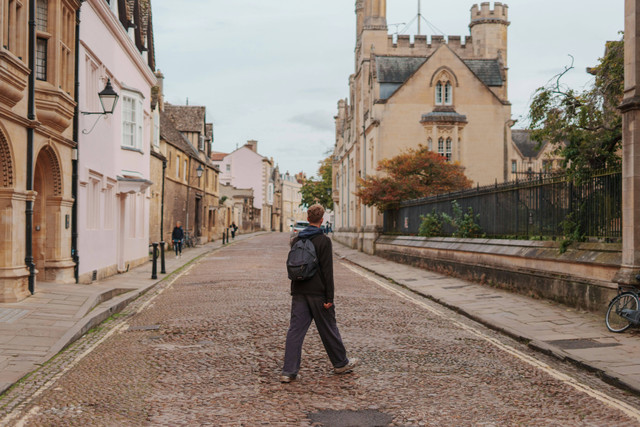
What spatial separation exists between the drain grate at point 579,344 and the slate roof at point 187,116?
42.1m

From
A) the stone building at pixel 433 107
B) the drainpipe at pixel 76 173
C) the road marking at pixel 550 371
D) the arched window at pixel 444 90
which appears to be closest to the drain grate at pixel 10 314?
the drainpipe at pixel 76 173

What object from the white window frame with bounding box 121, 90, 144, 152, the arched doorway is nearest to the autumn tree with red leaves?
the white window frame with bounding box 121, 90, 144, 152

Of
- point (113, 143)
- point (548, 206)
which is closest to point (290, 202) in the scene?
point (113, 143)

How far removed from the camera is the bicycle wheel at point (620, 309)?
9.50 metres

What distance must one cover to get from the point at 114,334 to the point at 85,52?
9583mm

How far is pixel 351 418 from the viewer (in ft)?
17.7

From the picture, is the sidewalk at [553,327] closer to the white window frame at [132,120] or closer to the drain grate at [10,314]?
the drain grate at [10,314]

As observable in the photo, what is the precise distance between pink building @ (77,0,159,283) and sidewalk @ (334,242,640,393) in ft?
28.5

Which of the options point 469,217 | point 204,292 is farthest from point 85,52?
point 469,217

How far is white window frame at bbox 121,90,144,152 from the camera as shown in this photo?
21.7 metres

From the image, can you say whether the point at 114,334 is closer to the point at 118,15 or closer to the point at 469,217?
the point at 469,217

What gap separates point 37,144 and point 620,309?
1082cm

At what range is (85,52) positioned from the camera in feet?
54.9

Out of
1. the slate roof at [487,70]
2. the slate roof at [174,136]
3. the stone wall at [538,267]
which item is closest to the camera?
the stone wall at [538,267]
